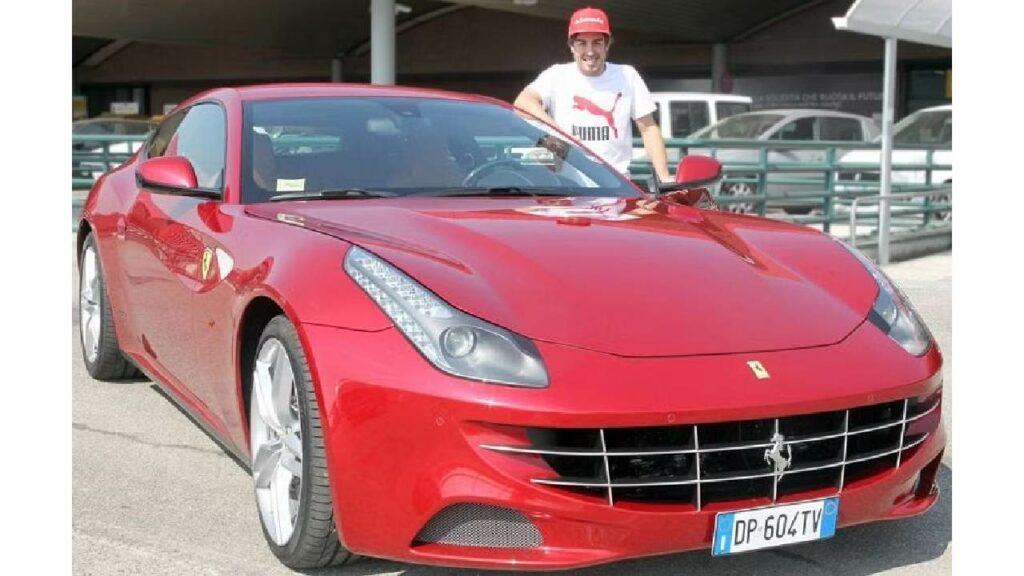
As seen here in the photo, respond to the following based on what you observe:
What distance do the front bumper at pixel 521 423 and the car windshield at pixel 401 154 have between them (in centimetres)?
121

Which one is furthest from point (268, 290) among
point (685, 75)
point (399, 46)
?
point (399, 46)

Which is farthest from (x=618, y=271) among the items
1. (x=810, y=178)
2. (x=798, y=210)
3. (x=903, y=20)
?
(x=798, y=210)

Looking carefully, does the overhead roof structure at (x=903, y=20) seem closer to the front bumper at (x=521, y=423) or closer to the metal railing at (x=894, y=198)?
the metal railing at (x=894, y=198)

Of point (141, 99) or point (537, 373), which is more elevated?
point (141, 99)

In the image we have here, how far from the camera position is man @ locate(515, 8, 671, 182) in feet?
22.2

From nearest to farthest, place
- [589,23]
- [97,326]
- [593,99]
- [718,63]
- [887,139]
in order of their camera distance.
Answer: [97,326]
[589,23]
[593,99]
[887,139]
[718,63]

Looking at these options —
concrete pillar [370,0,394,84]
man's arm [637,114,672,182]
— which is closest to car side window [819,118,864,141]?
concrete pillar [370,0,394,84]

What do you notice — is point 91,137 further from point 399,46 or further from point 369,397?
point 399,46

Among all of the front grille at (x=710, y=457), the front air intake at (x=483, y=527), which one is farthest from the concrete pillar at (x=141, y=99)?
the front grille at (x=710, y=457)

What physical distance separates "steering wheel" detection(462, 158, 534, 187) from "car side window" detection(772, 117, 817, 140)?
49.3 feet

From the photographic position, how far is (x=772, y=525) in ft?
10.6

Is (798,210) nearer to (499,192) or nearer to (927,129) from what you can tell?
(927,129)

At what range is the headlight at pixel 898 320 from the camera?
12.0 ft

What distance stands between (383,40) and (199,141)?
21.7 metres
